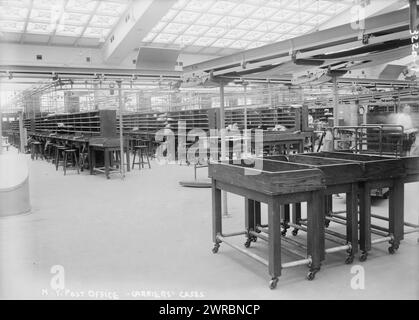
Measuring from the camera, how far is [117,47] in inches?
552

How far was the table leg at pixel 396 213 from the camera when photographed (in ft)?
10.4

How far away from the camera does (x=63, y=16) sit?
12.4m

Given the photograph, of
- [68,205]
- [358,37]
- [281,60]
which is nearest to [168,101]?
[68,205]

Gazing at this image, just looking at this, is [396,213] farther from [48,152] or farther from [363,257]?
[48,152]

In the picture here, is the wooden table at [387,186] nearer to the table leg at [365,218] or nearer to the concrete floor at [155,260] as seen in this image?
the table leg at [365,218]

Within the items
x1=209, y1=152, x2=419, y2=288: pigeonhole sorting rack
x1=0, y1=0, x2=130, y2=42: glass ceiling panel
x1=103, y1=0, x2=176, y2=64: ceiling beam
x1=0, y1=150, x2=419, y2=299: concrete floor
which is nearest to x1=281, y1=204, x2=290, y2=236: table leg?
x1=209, y1=152, x2=419, y2=288: pigeonhole sorting rack

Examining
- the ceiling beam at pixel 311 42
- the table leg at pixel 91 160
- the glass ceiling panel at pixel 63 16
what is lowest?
the table leg at pixel 91 160

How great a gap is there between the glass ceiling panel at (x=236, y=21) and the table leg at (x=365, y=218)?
10583 millimetres

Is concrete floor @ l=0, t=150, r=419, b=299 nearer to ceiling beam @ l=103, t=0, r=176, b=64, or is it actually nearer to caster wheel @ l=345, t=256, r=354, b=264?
caster wheel @ l=345, t=256, r=354, b=264

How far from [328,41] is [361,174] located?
1045 millimetres

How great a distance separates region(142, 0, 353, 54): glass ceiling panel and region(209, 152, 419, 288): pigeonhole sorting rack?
33.6ft

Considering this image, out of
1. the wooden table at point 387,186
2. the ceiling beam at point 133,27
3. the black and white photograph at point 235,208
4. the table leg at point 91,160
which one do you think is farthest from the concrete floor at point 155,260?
the ceiling beam at point 133,27

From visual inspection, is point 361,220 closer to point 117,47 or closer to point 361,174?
point 361,174

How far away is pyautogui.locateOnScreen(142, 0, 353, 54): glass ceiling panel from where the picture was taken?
43.1ft
